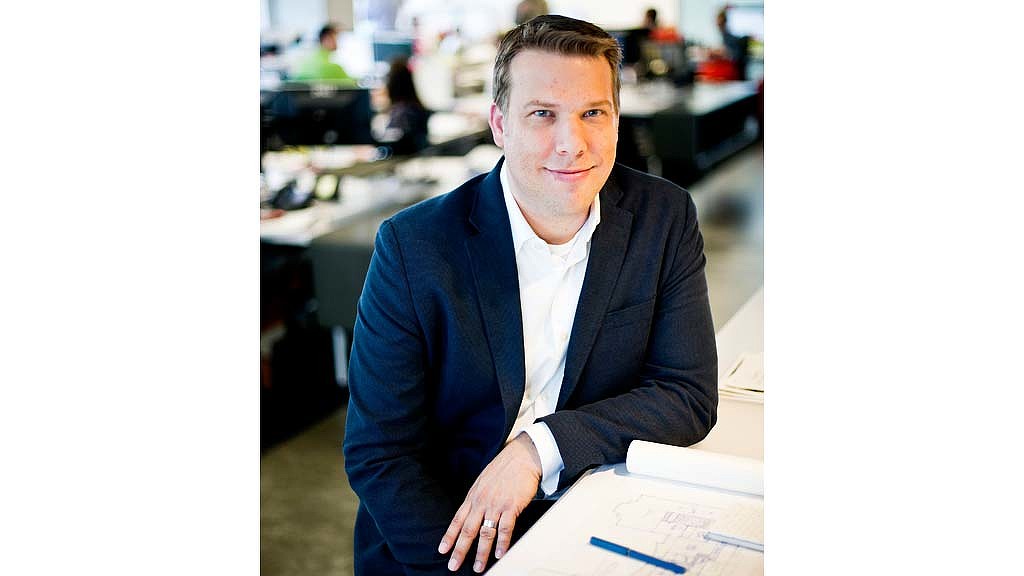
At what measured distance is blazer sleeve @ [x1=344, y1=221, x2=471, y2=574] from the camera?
5.25 ft

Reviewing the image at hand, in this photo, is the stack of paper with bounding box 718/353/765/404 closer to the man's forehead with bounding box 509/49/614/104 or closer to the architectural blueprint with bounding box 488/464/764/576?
the architectural blueprint with bounding box 488/464/764/576

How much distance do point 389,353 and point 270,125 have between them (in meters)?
4.13

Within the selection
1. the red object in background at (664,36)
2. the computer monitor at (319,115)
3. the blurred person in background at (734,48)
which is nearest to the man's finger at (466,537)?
the computer monitor at (319,115)

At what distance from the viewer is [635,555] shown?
1.17 meters

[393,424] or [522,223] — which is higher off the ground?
[522,223]

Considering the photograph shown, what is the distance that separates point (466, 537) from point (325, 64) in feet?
20.6

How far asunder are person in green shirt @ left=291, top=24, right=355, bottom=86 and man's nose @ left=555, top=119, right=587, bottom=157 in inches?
232

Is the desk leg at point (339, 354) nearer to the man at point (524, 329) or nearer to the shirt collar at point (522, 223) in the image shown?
the man at point (524, 329)

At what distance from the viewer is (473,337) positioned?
5.38 ft

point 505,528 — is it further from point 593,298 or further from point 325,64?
point 325,64

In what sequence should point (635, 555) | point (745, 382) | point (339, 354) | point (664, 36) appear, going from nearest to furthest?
point (635, 555) < point (745, 382) < point (339, 354) < point (664, 36)

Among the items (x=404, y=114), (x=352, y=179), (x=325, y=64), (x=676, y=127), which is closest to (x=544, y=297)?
(x=352, y=179)

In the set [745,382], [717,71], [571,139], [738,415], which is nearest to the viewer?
[571,139]
